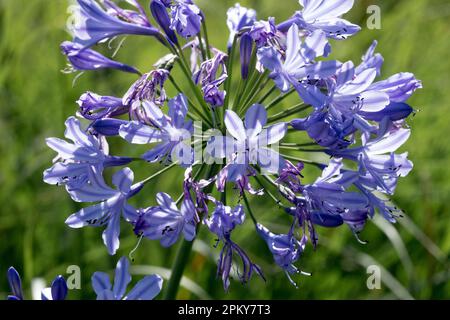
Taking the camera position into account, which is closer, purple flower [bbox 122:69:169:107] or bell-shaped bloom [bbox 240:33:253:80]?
purple flower [bbox 122:69:169:107]

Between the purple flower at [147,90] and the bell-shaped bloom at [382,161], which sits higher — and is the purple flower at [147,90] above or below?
above

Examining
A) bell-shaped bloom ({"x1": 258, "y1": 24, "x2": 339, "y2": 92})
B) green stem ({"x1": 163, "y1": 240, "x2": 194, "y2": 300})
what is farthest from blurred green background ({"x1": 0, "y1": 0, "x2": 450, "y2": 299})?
bell-shaped bloom ({"x1": 258, "y1": 24, "x2": 339, "y2": 92})

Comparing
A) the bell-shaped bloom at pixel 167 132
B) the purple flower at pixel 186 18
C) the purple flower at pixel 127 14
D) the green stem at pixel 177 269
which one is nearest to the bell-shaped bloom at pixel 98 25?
the purple flower at pixel 127 14

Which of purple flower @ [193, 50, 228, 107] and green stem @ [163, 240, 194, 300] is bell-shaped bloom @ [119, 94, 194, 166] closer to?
purple flower @ [193, 50, 228, 107]

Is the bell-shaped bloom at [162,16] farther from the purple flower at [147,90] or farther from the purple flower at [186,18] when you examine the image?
the purple flower at [147,90]

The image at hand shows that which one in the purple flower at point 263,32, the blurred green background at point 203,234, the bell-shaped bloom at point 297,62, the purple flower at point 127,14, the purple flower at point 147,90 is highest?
the purple flower at point 127,14

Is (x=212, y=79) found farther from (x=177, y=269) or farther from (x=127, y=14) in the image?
(x=177, y=269)

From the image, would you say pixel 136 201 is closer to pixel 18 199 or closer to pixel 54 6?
pixel 18 199
